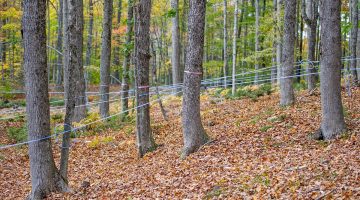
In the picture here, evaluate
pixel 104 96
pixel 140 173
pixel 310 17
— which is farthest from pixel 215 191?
pixel 104 96

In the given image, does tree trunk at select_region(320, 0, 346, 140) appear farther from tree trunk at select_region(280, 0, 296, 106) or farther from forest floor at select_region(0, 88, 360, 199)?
tree trunk at select_region(280, 0, 296, 106)

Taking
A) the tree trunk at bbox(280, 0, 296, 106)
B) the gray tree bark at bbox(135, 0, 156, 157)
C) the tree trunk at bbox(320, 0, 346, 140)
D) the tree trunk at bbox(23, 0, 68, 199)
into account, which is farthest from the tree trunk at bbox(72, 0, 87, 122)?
the tree trunk at bbox(320, 0, 346, 140)

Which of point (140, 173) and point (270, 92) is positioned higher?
point (270, 92)

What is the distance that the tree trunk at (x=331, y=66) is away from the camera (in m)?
7.40

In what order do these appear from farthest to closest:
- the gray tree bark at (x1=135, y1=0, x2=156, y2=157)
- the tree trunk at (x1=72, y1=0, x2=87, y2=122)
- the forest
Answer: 1. the tree trunk at (x1=72, y1=0, x2=87, y2=122)
2. the gray tree bark at (x1=135, y1=0, x2=156, y2=157)
3. the forest

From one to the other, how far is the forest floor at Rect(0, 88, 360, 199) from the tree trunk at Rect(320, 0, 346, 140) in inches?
13.2

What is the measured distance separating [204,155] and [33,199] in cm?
362

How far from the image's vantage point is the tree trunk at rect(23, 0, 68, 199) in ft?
24.1

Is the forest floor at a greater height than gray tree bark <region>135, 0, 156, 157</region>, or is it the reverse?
gray tree bark <region>135, 0, 156, 157</region>

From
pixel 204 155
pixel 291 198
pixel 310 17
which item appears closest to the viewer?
pixel 291 198

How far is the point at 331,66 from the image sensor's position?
24.6 feet

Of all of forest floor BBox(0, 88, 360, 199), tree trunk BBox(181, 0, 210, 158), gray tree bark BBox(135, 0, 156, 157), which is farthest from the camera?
gray tree bark BBox(135, 0, 156, 157)

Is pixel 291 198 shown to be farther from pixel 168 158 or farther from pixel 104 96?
pixel 104 96

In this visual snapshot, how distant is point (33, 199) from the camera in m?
7.73
